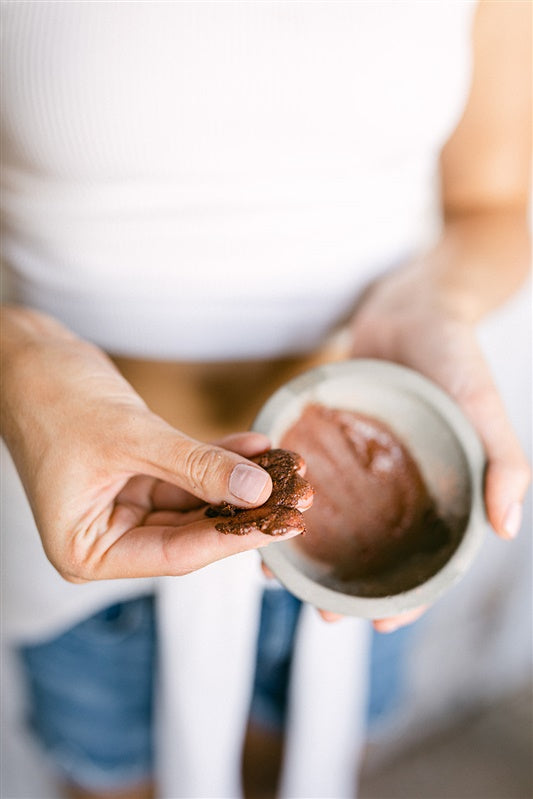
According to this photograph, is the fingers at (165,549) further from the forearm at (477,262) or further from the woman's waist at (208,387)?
the forearm at (477,262)

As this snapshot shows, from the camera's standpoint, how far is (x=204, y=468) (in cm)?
45

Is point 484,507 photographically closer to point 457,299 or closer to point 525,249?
point 457,299

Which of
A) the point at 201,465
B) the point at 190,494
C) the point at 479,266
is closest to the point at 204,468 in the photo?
the point at 201,465

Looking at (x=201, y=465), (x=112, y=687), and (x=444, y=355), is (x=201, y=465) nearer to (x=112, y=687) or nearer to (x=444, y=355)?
(x=444, y=355)

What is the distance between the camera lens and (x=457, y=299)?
0.69m

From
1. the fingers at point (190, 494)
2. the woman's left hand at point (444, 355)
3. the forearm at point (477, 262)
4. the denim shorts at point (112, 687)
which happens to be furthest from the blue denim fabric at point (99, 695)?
the forearm at point (477, 262)

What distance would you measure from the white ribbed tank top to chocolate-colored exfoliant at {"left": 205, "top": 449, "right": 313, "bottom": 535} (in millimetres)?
233

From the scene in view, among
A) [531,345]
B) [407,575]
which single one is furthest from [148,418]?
[531,345]

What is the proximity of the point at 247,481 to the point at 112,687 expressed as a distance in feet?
1.65

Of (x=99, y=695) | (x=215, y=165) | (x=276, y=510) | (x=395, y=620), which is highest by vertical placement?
(x=215, y=165)

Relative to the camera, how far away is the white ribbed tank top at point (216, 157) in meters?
0.52

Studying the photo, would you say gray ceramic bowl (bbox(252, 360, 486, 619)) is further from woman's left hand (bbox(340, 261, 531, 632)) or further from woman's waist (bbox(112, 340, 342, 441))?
woman's waist (bbox(112, 340, 342, 441))

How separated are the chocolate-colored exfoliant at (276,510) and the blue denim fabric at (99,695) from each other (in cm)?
34

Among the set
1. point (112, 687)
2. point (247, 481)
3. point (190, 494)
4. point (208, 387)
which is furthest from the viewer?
point (112, 687)
